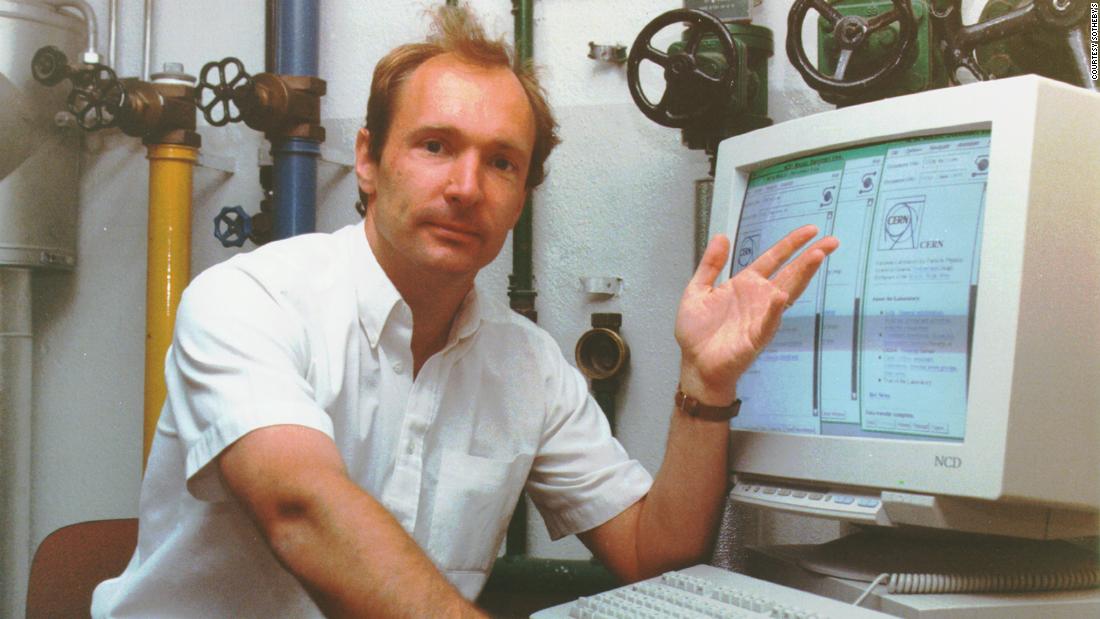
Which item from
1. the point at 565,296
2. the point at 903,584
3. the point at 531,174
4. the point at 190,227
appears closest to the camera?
the point at 903,584

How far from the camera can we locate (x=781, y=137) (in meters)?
1.21

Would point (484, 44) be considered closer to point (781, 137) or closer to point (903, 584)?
point (781, 137)

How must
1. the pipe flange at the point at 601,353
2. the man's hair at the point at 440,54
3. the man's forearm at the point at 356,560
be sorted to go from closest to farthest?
the man's forearm at the point at 356,560
the man's hair at the point at 440,54
the pipe flange at the point at 601,353

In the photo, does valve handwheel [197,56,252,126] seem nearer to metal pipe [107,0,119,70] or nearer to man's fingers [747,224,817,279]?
metal pipe [107,0,119,70]

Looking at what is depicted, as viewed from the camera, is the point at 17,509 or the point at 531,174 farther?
the point at 17,509

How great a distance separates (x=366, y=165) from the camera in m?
1.46

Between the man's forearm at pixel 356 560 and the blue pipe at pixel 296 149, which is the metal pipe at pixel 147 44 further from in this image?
the man's forearm at pixel 356 560

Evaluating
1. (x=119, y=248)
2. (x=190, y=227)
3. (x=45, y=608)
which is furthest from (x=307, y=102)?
(x=45, y=608)

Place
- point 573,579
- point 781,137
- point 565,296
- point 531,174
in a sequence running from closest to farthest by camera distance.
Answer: point 781,137
point 531,174
point 573,579
point 565,296

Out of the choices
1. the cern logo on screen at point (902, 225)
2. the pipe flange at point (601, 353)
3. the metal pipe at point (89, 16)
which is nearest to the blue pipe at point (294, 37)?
the metal pipe at point (89, 16)

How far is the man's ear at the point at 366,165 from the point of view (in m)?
1.45

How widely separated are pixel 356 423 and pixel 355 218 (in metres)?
0.81

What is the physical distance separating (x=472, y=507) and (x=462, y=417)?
0.12 m

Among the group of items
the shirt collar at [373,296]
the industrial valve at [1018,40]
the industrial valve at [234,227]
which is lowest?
the shirt collar at [373,296]
